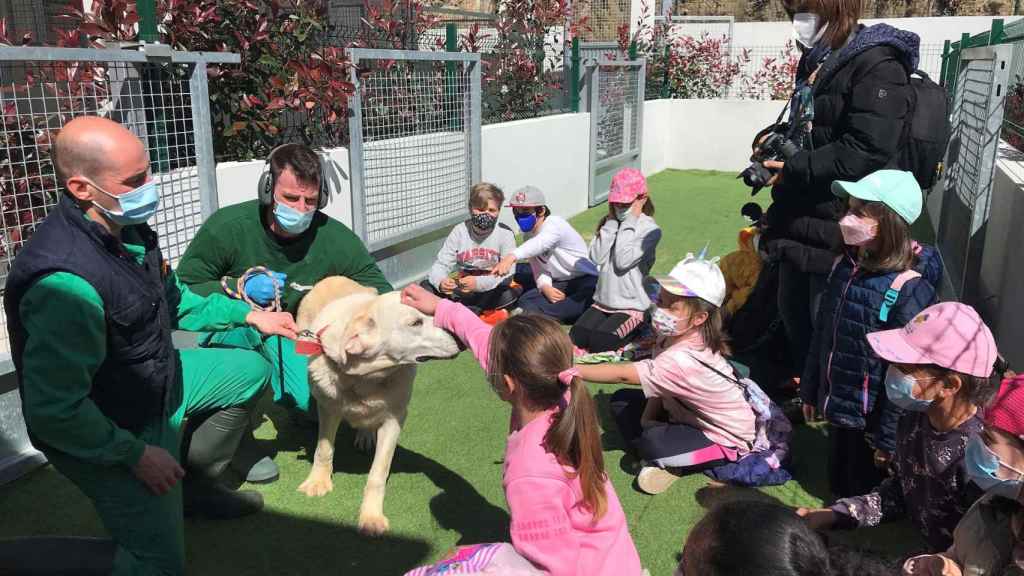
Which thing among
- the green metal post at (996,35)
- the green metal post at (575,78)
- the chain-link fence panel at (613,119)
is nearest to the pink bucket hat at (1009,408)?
the green metal post at (996,35)

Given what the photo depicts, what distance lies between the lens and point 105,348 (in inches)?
97.3

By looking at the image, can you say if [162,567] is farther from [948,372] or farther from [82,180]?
[948,372]

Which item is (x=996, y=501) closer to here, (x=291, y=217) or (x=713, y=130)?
(x=291, y=217)

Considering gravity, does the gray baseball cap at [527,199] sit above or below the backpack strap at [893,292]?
below

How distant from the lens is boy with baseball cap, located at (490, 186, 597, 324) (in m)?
6.26

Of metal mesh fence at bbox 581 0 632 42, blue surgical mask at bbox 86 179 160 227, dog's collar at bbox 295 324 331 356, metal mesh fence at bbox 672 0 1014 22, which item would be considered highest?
metal mesh fence at bbox 672 0 1014 22

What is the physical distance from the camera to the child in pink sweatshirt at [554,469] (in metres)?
2.29

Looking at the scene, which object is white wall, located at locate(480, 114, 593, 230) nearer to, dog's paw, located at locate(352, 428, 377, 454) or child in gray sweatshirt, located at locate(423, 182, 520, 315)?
child in gray sweatshirt, located at locate(423, 182, 520, 315)

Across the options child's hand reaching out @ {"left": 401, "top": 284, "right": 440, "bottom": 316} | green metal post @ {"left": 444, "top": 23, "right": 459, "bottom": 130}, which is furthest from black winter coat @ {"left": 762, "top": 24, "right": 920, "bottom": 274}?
green metal post @ {"left": 444, "top": 23, "right": 459, "bottom": 130}

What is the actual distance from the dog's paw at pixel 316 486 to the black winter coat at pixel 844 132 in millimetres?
2648

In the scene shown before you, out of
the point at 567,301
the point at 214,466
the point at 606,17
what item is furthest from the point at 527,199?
the point at 606,17

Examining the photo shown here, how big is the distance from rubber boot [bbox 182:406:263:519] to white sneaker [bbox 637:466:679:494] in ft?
6.05

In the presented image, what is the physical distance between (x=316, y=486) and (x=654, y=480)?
1668mm

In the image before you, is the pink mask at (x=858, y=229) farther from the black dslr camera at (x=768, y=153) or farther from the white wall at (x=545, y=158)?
the white wall at (x=545, y=158)
